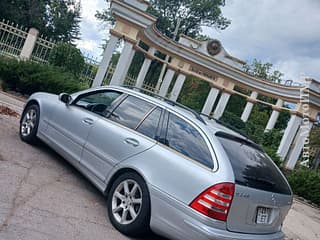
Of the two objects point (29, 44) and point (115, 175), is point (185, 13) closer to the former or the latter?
point (29, 44)

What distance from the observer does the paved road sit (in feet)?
10.3

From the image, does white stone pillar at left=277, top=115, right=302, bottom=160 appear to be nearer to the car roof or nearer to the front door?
the car roof

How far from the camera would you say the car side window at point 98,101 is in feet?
15.1

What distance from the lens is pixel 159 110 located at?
4.04m

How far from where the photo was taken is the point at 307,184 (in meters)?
11.0

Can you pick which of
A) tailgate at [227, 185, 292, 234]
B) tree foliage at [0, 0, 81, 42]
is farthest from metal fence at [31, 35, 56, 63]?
tree foliage at [0, 0, 81, 42]

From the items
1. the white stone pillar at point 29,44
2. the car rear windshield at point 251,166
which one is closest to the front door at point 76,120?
the car rear windshield at point 251,166

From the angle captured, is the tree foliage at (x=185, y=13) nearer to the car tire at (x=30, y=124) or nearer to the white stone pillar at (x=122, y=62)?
the white stone pillar at (x=122, y=62)

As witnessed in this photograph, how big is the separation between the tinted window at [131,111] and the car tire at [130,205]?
0.71 m

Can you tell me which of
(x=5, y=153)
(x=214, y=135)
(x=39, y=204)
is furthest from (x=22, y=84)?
(x=214, y=135)

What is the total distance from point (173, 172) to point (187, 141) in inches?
16.5

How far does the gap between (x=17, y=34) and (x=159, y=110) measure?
11.8 metres

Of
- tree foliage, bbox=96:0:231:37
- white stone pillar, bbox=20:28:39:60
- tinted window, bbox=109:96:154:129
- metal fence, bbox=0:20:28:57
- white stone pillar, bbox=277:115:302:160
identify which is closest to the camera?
tinted window, bbox=109:96:154:129

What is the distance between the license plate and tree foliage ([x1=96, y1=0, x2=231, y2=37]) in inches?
1312
